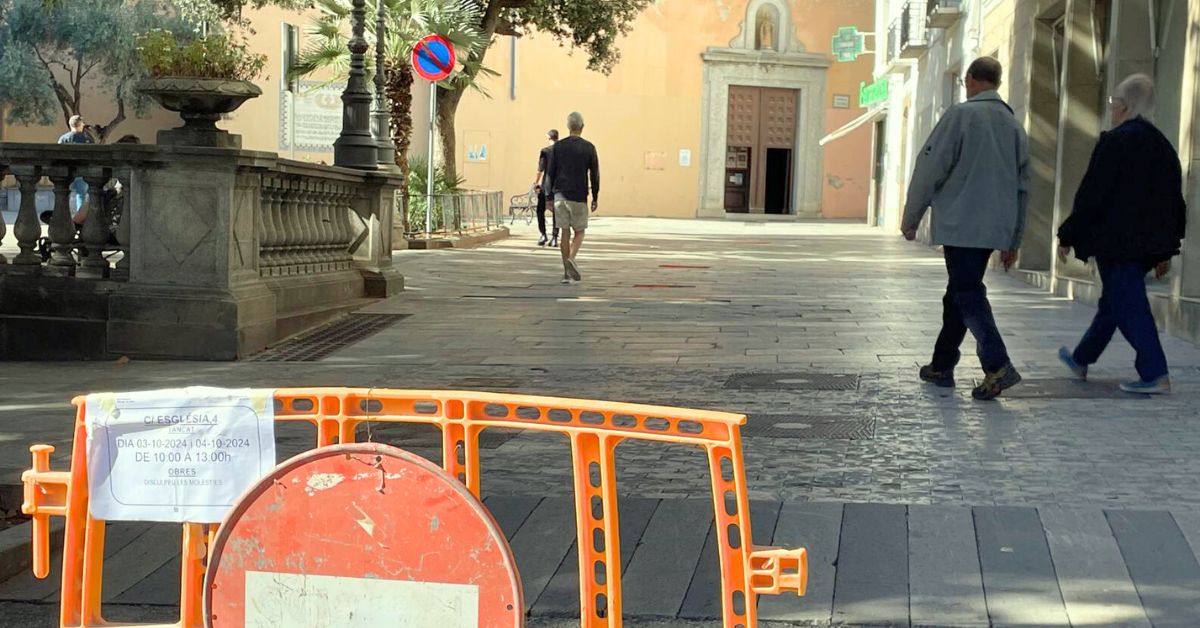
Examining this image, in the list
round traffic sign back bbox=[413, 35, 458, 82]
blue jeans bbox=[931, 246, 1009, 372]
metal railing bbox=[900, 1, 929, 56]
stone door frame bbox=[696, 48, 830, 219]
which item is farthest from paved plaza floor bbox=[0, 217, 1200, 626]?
stone door frame bbox=[696, 48, 830, 219]

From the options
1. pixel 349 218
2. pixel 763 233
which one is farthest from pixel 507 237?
pixel 349 218

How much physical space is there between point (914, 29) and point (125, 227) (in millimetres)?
25675

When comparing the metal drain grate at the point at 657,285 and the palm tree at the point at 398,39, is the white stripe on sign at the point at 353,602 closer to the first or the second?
the metal drain grate at the point at 657,285

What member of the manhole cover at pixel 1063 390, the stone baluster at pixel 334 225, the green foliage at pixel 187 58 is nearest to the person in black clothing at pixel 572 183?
the stone baluster at pixel 334 225

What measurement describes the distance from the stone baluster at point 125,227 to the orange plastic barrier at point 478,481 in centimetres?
718

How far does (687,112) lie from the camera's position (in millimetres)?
49312

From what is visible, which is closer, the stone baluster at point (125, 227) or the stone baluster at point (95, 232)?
the stone baluster at point (125, 227)

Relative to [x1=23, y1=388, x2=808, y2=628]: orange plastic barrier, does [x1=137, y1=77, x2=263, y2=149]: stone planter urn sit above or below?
above

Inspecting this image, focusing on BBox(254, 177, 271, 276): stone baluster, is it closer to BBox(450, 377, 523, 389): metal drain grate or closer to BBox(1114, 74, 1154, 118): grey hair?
BBox(450, 377, 523, 389): metal drain grate

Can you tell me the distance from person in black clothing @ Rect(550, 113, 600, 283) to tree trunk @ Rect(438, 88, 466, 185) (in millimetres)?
9932

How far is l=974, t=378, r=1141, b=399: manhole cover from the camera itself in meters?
8.26

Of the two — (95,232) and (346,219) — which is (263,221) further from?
(346,219)

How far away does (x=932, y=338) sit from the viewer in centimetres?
1150

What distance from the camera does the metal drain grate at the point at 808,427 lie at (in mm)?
7207
